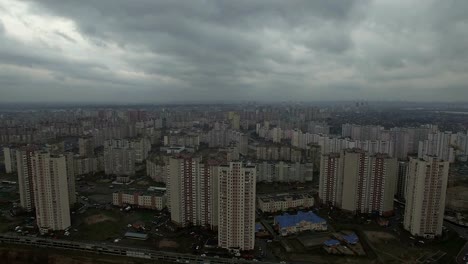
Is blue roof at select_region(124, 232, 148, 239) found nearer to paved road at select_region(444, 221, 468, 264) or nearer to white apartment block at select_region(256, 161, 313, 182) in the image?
white apartment block at select_region(256, 161, 313, 182)

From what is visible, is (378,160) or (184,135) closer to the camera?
(378,160)

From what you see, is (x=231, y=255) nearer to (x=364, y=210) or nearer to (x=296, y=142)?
(x=364, y=210)

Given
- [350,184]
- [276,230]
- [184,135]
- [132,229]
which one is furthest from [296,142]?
[132,229]

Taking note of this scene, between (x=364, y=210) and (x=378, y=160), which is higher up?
(x=378, y=160)

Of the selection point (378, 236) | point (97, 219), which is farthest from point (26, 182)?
point (378, 236)

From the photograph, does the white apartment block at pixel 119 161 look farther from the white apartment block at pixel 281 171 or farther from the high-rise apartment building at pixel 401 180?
the high-rise apartment building at pixel 401 180

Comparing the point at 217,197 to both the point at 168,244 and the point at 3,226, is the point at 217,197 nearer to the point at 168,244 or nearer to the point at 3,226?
the point at 168,244

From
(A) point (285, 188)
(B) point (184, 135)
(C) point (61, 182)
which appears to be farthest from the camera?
(B) point (184, 135)
